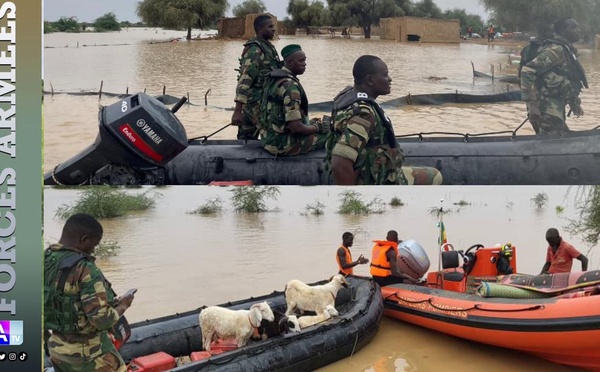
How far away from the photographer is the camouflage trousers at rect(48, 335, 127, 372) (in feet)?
6.28

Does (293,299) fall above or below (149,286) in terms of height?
above

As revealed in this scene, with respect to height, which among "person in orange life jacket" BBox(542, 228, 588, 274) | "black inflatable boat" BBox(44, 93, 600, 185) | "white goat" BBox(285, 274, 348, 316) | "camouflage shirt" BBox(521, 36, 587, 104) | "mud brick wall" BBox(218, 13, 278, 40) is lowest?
"white goat" BBox(285, 274, 348, 316)

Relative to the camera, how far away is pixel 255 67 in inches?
136

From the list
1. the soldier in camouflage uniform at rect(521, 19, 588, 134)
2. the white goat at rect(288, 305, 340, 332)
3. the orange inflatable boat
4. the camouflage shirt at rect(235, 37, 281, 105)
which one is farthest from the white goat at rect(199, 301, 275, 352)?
the soldier in camouflage uniform at rect(521, 19, 588, 134)

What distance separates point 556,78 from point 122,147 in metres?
2.28

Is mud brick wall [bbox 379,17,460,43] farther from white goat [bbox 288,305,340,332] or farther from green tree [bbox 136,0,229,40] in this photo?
white goat [bbox 288,305,340,332]

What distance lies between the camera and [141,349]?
9.06 feet

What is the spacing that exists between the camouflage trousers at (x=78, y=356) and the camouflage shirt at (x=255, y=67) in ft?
5.93

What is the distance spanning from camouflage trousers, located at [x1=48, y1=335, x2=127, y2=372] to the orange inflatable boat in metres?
1.74

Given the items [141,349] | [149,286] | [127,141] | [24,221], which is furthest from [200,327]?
[149,286]

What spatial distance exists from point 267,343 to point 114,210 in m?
3.90

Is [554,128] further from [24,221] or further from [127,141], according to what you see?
[24,221]

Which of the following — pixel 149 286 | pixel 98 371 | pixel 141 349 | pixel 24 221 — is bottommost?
pixel 149 286

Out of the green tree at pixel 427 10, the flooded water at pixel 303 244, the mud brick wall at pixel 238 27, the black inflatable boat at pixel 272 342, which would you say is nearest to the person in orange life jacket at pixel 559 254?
the flooded water at pixel 303 244
